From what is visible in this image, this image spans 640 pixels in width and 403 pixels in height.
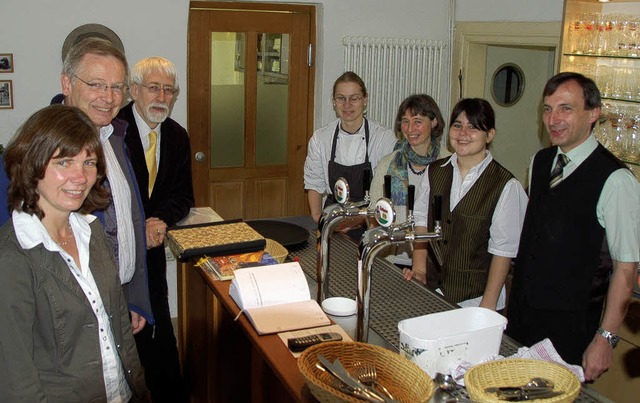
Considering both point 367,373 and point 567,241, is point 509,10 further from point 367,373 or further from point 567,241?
point 367,373

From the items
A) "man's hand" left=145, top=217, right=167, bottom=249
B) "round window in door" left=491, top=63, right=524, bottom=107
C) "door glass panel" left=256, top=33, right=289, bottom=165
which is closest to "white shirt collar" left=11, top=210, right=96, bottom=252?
"man's hand" left=145, top=217, right=167, bottom=249

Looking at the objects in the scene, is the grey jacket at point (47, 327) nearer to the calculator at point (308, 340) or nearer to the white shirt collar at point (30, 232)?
the white shirt collar at point (30, 232)

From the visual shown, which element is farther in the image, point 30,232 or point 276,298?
point 276,298

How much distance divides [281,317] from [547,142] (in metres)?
3.25

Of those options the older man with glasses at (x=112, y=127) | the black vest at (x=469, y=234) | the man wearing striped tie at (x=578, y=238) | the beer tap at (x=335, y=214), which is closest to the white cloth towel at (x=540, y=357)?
the beer tap at (x=335, y=214)

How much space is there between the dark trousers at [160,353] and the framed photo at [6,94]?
1690 millimetres

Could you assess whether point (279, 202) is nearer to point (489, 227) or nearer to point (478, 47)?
point (478, 47)

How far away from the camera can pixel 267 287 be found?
2.27 meters

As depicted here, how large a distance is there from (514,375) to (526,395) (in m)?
0.08

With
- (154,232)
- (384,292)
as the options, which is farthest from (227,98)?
(384,292)

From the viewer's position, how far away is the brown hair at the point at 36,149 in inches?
74.0

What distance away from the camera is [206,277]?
2.60 meters

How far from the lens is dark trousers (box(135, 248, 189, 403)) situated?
319 centimetres

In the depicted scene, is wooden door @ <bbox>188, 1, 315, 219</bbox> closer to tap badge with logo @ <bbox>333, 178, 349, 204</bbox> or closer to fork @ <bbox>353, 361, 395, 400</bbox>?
tap badge with logo @ <bbox>333, 178, 349, 204</bbox>
